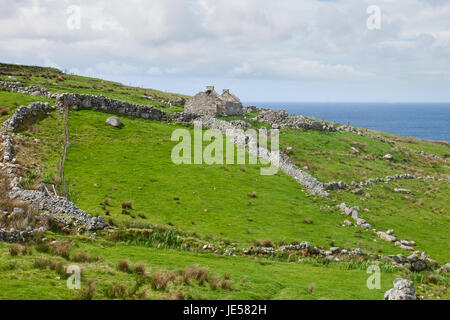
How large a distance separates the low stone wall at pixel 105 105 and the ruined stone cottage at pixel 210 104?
28.5ft

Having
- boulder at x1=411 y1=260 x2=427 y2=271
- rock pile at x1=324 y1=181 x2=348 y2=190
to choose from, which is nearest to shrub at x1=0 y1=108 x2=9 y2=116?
rock pile at x1=324 y1=181 x2=348 y2=190

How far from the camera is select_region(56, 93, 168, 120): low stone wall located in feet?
144

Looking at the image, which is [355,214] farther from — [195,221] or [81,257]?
[81,257]

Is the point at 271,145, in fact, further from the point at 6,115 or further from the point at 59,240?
the point at 59,240

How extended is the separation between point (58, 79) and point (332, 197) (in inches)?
2227

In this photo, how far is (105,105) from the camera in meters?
47.8

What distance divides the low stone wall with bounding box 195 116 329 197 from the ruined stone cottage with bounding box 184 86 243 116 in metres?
6.94

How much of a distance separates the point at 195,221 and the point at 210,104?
119 ft

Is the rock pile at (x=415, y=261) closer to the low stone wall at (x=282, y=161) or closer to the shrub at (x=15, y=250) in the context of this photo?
the low stone wall at (x=282, y=161)

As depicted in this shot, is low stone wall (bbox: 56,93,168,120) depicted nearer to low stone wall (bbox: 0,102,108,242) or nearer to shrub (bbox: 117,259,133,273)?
low stone wall (bbox: 0,102,108,242)

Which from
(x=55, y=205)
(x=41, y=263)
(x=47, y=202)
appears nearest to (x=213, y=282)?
(x=41, y=263)

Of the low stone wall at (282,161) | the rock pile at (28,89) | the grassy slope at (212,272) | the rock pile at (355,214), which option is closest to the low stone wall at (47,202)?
the grassy slope at (212,272)
